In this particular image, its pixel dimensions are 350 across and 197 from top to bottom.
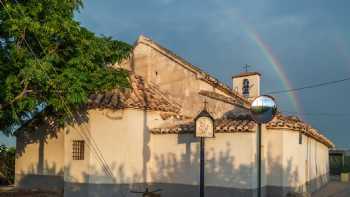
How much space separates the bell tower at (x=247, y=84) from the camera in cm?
2614

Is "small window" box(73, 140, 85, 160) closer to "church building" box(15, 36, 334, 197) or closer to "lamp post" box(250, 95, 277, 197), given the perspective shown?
"church building" box(15, 36, 334, 197)

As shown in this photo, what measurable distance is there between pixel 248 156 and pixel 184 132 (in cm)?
317

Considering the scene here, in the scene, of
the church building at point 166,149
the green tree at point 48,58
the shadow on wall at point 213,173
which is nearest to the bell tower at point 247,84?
the church building at point 166,149

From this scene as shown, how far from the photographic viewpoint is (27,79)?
12.6 m

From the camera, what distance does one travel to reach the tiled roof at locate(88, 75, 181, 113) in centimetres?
1753

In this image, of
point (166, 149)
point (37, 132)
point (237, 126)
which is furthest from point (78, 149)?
point (237, 126)

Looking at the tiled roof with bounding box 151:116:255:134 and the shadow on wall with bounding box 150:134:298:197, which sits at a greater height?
the tiled roof with bounding box 151:116:255:134

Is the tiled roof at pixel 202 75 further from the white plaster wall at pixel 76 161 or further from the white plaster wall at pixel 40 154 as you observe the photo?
the white plaster wall at pixel 40 154

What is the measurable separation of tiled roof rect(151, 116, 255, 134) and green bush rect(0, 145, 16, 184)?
11.1m

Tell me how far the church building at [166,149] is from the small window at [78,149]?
0.04m

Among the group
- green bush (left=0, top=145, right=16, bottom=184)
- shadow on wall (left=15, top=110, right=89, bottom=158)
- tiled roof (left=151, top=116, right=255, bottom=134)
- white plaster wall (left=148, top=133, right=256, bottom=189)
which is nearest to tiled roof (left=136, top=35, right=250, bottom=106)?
tiled roof (left=151, top=116, right=255, bottom=134)

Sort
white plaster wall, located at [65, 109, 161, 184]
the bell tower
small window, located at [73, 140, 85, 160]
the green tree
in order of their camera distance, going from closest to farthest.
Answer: the green tree
white plaster wall, located at [65, 109, 161, 184]
small window, located at [73, 140, 85, 160]
the bell tower

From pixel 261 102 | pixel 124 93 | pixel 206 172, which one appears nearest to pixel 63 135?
pixel 124 93

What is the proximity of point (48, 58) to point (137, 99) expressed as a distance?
5.88 meters
